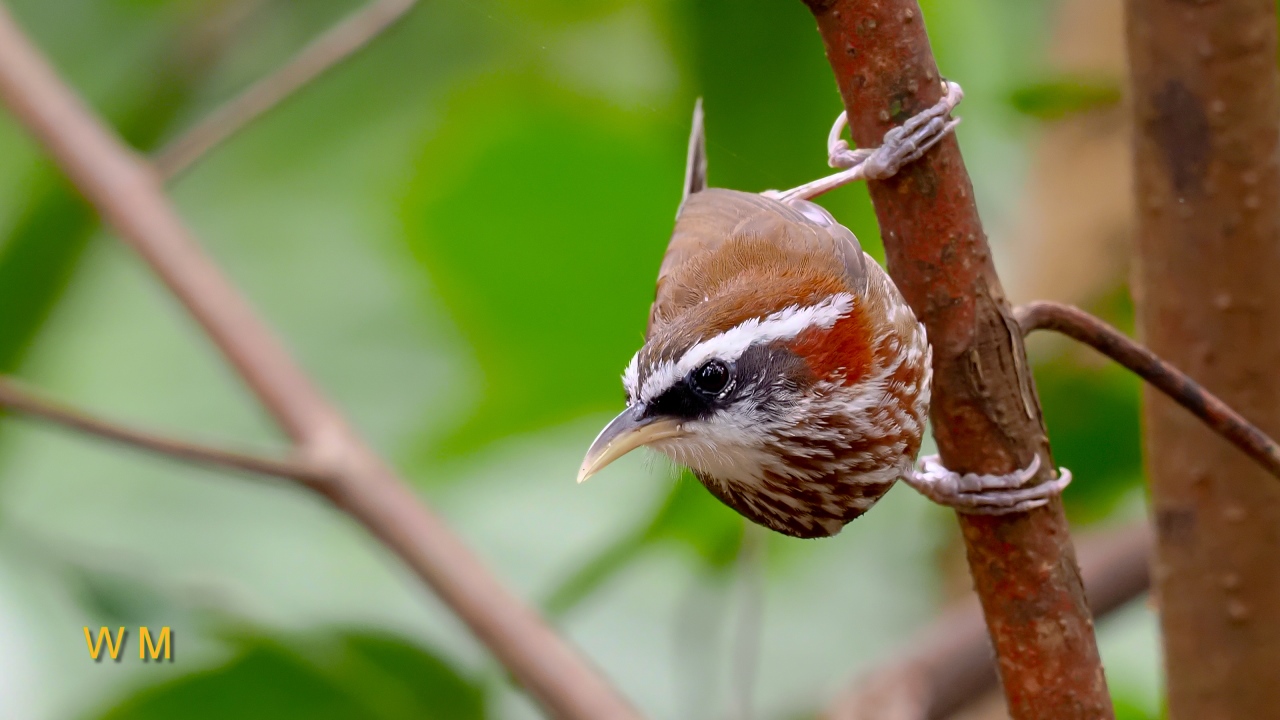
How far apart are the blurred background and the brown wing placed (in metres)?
0.09

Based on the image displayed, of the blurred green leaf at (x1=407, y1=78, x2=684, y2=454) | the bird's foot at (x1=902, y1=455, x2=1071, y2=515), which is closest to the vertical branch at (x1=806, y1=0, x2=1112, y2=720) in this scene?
the bird's foot at (x1=902, y1=455, x2=1071, y2=515)

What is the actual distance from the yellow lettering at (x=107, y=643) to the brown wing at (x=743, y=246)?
0.84m

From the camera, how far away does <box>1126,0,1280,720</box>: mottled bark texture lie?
3.93 feet

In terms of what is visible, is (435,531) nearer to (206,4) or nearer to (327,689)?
(327,689)

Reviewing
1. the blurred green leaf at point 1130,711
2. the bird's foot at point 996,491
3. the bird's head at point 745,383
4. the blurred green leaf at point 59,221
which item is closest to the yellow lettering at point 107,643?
the blurred green leaf at point 59,221

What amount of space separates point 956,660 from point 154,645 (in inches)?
42.1

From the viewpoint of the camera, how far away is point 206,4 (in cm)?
252

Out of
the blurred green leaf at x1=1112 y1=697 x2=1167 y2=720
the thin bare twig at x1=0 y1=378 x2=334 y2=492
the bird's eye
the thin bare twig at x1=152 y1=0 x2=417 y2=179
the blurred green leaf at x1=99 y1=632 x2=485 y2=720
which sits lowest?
the blurred green leaf at x1=1112 y1=697 x2=1167 y2=720

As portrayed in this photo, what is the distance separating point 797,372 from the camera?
3.25 ft

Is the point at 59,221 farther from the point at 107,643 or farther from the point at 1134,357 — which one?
the point at 1134,357

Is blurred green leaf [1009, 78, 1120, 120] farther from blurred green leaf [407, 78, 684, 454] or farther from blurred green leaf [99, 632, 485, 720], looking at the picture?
blurred green leaf [99, 632, 485, 720]

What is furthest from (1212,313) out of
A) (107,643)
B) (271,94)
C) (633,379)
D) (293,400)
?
(107,643)

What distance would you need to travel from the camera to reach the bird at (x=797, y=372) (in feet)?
2.88

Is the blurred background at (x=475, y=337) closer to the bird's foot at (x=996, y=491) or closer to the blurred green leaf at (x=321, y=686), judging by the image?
the blurred green leaf at (x=321, y=686)
